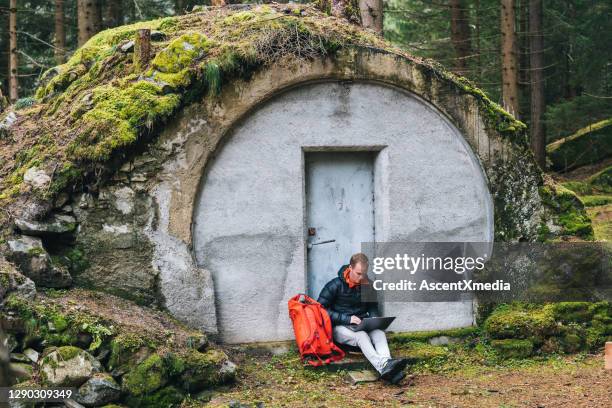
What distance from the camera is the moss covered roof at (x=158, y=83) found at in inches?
278

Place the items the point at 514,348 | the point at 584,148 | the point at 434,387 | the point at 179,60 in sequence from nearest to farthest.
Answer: the point at 434,387, the point at 179,60, the point at 514,348, the point at 584,148

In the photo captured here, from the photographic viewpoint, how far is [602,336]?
7996 millimetres

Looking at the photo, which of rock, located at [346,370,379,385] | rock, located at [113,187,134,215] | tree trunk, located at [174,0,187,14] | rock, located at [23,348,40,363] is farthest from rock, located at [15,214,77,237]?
tree trunk, located at [174,0,187,14]

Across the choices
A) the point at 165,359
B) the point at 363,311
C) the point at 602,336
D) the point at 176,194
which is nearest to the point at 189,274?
the point at 176,194

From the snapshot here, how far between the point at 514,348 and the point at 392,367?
1711mm

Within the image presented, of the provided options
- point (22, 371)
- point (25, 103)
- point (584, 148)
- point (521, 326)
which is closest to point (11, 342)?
point (22, 371)

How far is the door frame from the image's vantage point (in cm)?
765

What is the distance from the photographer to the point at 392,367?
6.63 meters

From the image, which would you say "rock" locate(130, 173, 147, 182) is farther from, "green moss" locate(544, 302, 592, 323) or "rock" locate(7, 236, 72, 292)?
"green moss" locate(544, 302, 592, 323)

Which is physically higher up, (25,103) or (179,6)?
(179,6)

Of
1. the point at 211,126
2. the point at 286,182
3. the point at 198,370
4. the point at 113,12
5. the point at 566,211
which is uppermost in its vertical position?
the point at 113,12

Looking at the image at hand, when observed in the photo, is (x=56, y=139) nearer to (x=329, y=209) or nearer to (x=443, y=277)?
(x=329, y=209)

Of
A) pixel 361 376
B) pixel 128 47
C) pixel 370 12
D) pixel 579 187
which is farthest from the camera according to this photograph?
pixel 579 187

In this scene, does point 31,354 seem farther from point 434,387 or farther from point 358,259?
point 434,387
